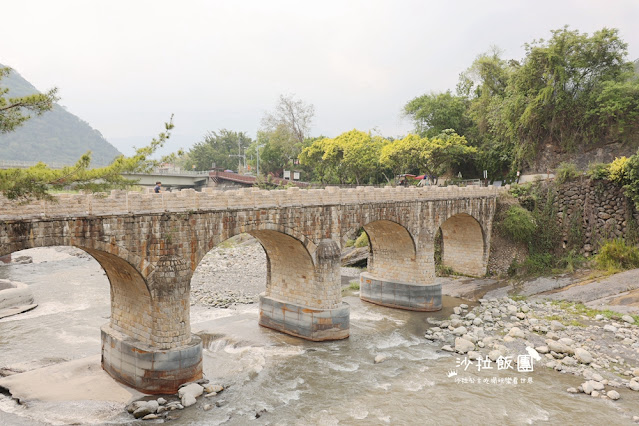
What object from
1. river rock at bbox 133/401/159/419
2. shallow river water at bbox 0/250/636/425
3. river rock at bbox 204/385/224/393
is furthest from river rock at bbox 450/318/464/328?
river rock at bbox 133/401/159/419

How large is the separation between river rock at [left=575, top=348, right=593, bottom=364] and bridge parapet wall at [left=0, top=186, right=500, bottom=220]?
10.7m

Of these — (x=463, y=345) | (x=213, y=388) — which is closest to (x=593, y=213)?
(x=463, y=345)

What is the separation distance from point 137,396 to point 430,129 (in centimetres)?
4179

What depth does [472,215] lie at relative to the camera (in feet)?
97.6

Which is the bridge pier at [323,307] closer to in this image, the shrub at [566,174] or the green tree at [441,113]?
the shrub at [566,174]

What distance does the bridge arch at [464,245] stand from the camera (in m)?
31.2

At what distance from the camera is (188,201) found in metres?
15.5

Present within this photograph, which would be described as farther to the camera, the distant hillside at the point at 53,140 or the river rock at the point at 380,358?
the distant hillside at the point at 53,140

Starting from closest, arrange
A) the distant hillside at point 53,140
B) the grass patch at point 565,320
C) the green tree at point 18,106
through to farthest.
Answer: the green tree at point 18,106, the grass patch at point 565,320, the distant hillside at point 53,140

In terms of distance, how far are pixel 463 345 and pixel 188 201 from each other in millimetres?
12996

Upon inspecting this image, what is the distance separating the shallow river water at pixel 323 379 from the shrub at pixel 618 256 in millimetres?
12020

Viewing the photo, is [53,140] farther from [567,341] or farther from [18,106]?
[567,341]

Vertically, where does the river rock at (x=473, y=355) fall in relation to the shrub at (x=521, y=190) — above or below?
below

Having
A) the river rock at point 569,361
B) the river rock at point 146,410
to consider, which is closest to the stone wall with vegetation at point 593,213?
the river rock at point 569,361
